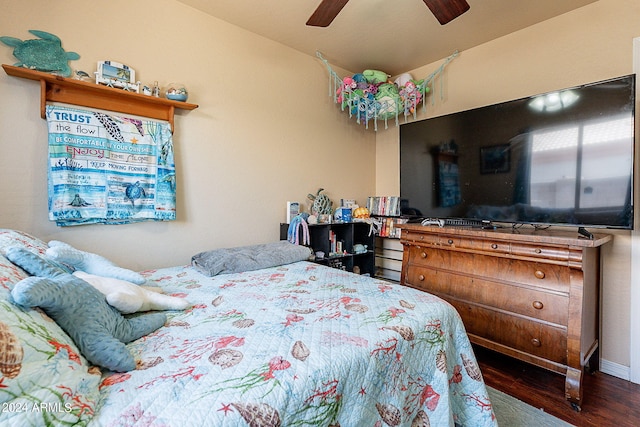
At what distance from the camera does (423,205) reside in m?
2.64

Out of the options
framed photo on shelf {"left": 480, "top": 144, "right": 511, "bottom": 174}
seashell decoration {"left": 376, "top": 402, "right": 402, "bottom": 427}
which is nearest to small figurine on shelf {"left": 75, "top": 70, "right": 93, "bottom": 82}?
seashell decoration {"left": 376, "top": 402, "right": 402, "bottom": 427}

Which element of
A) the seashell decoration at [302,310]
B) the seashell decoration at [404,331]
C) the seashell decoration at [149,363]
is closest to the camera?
the seashell decoration at [149,363]

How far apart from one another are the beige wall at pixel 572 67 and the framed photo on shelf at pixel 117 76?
2.72m

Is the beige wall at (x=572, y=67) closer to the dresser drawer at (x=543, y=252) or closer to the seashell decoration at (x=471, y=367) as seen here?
the dresser drawer at (x=543, y=252)

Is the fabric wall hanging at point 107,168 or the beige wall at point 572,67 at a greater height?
the beige wall at point 572,67

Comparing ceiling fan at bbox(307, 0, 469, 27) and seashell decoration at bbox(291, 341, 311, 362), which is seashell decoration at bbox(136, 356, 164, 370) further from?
ceiling fan at bbox(307, 0, 469, 27)

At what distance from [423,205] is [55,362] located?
253 cm

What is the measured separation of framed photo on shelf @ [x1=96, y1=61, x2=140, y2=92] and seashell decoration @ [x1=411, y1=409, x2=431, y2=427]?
8.04ft

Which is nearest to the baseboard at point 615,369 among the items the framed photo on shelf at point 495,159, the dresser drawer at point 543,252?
the dresser drawer at point 543,252

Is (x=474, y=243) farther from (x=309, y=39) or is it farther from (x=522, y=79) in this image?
(x=309, y=39)

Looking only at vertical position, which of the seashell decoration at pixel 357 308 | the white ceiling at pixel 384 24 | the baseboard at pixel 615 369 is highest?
the white ceiling at pixel 384 24

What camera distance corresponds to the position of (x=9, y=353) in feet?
1.95

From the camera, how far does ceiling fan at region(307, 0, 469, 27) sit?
159 centimetres

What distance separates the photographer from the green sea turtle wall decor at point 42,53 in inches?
65.7
